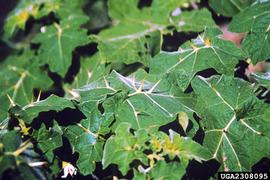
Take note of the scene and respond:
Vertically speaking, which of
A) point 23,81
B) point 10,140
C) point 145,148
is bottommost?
point 23,81

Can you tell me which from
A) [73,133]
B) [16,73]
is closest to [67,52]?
[16,73]

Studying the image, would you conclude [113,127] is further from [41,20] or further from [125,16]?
[41,20]

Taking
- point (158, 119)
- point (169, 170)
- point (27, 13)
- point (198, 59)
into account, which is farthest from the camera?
point (27, 13)

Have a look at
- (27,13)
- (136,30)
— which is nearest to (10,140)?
(136,30)

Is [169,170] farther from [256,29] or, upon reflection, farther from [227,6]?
[227,6]

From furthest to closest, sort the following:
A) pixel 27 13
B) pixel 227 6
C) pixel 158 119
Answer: pixel 27 13, pixel 227 6, pixel 158 119

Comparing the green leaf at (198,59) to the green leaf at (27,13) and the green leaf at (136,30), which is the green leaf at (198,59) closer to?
the green leaf at (136,30)

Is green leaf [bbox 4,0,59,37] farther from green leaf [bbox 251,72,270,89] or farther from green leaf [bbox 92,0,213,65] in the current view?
green leaf [bbox 251,72,270,89]

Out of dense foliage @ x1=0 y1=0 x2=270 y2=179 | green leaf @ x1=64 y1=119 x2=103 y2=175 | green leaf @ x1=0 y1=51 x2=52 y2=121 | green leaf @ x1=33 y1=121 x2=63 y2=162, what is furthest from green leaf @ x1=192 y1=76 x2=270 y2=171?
green leaf @ x1=0 y1=51 x2=52 y2=121
